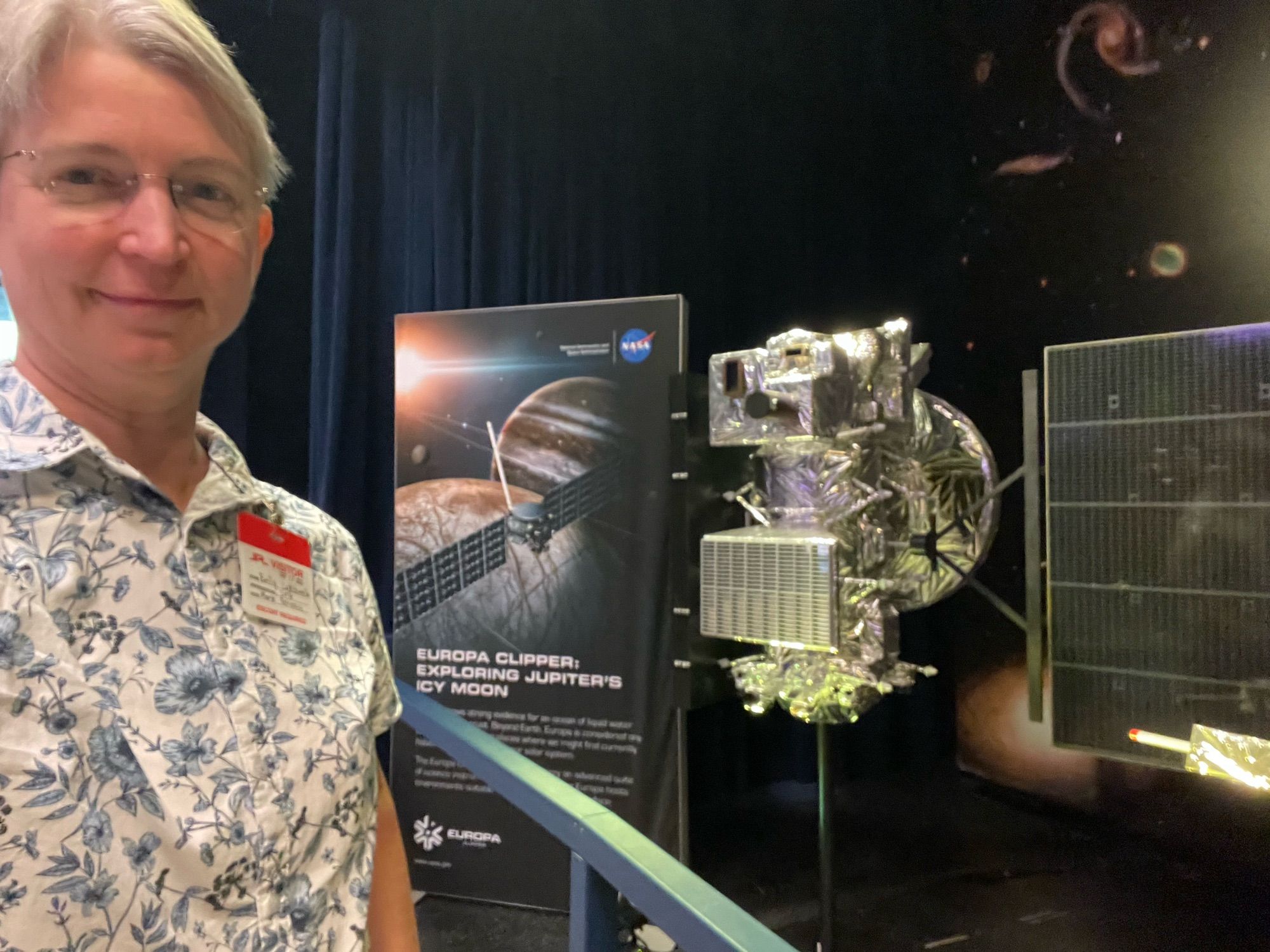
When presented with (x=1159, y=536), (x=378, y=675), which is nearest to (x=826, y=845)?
(x=1159, y=536)

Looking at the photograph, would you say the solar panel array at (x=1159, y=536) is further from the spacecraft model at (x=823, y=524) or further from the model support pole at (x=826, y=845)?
the model support pole at (x=826, y=845)

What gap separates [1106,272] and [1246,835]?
5.75ft

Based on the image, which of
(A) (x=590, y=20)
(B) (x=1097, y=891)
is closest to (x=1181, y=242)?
(B) (x=1097, y=891)

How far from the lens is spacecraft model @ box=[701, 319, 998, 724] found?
1.81 meters

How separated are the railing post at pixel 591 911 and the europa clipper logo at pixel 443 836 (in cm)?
156

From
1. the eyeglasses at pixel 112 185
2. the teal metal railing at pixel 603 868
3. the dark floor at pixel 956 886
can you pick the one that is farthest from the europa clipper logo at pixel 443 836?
the eyeglasses at pixel 112 185

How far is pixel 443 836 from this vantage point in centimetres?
245

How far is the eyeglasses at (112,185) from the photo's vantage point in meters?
0.60

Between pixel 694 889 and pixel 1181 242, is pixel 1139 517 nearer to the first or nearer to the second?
pixel 1181 242

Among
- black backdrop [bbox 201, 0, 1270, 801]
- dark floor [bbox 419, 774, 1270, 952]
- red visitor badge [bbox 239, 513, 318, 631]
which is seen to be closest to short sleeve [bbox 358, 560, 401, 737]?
red visitor badge [bbox 239, 513, 318, 631]

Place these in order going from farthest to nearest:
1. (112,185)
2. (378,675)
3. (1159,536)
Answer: (1159,536) → (378,675) → (112,185)

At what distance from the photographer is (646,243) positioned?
2992 millimetres

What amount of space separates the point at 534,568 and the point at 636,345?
0.78m

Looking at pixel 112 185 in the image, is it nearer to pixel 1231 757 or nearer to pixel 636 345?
pixel 636 345
